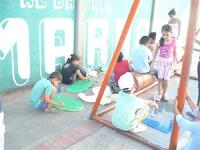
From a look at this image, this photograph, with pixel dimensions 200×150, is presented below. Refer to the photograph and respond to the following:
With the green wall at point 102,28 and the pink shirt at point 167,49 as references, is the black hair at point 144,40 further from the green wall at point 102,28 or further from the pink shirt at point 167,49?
the green wall at point 102,28

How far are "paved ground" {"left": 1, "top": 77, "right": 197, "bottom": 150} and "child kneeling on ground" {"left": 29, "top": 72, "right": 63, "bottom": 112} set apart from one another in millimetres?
148

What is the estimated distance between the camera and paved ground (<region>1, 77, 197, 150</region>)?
389cm

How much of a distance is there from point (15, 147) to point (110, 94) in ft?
8.26

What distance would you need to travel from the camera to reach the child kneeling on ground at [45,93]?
4684 mm

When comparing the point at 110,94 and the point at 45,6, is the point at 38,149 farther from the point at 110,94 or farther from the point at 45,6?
the point at 45,6

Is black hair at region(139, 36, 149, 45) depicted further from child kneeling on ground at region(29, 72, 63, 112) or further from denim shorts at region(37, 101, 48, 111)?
denim shorts at region(37, 101, 48, 111)

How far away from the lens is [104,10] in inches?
287

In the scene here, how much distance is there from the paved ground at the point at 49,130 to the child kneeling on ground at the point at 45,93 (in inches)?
5.8

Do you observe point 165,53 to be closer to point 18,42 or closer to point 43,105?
point 43,105

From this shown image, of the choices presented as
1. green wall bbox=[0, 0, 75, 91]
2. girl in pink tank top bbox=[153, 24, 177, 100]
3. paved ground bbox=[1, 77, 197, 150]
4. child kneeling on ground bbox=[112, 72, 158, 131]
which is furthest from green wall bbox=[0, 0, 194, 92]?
child kneeling on ground bbox=[112, 72, 158, 131]

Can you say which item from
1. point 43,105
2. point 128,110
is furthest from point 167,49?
point 43,105

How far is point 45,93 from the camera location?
4688mm

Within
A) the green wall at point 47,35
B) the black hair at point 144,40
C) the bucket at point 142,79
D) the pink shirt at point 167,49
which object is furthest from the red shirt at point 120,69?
the green wall at point 47,35

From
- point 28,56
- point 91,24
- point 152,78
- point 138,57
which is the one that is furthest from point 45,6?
point 152,78
